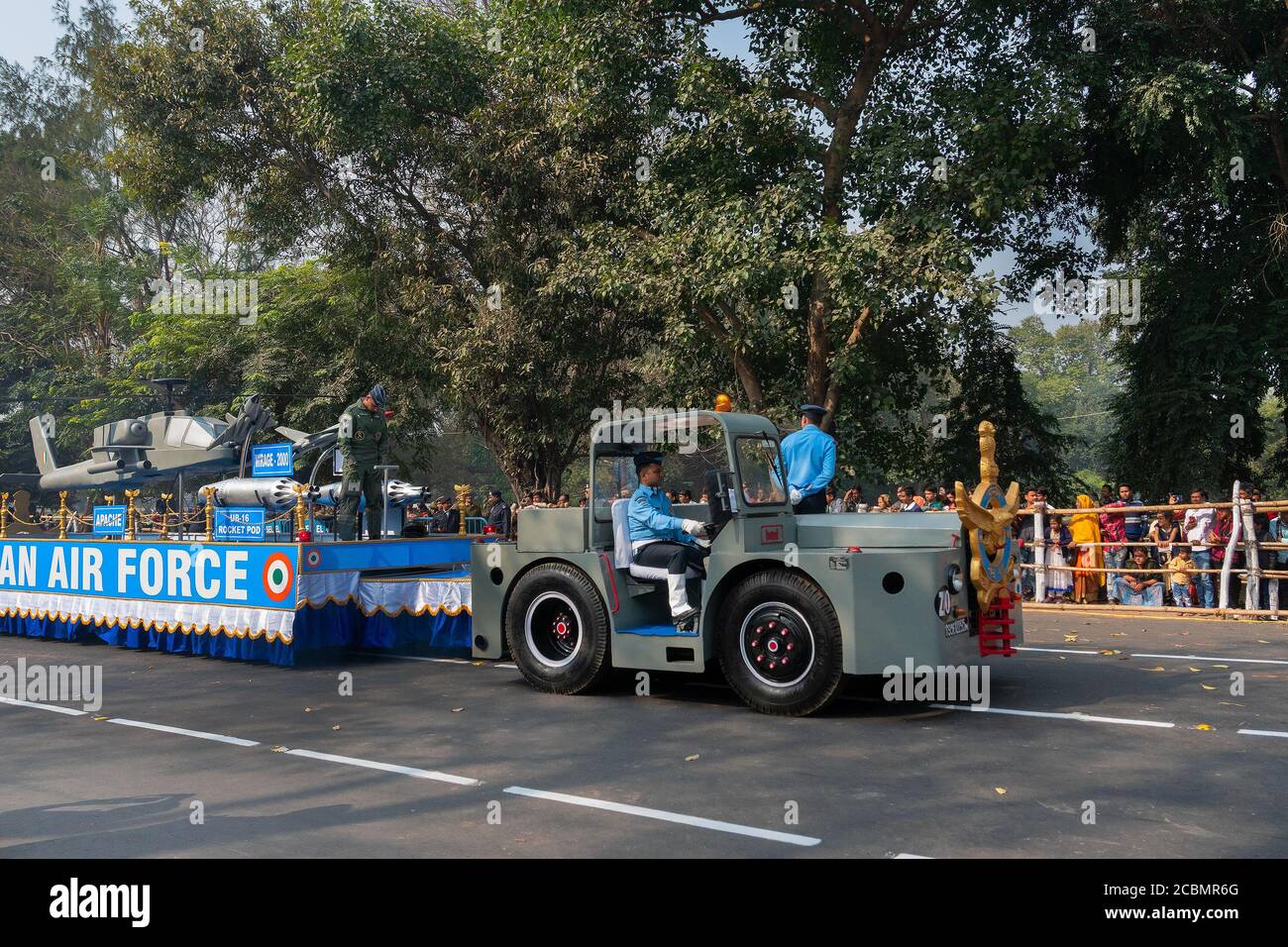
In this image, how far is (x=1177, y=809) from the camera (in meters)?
5.80

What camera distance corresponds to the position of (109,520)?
14.2 meters

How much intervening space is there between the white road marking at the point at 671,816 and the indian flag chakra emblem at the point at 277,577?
18.8 ft

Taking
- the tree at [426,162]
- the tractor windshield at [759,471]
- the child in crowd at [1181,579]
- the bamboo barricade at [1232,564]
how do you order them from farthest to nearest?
the tree at [426,162] < the child in crowd at [1181,579] < the bamboo barricade at [1232,564] < the tractor windshield at [759,471]

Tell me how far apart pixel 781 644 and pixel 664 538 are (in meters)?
1.41

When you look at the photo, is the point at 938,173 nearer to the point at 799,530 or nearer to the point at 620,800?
the point at 799,530

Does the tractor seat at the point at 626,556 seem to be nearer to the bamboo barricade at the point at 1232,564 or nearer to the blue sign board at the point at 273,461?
the blue sign board at the point at 273,461

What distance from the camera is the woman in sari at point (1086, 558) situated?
1689 centimetres

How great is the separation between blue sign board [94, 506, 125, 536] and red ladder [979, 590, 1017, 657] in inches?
423

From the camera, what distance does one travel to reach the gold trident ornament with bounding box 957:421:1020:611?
849 cm

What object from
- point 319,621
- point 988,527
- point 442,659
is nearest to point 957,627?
point 988,527

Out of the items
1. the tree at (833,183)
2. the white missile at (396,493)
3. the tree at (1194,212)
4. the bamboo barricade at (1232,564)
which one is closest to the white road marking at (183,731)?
the white missile at (396,493)

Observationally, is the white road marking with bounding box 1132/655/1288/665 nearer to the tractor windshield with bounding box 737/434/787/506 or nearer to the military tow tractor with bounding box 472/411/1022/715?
the military tow tractor with bounding box 472/411/1022/715

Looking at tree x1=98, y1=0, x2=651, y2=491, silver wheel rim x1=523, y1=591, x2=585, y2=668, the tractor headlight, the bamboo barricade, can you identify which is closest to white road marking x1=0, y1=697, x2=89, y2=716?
silver wheel rim x1=523, y1=591, x2=585, y2=668

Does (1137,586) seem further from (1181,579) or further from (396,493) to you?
(396,493)
